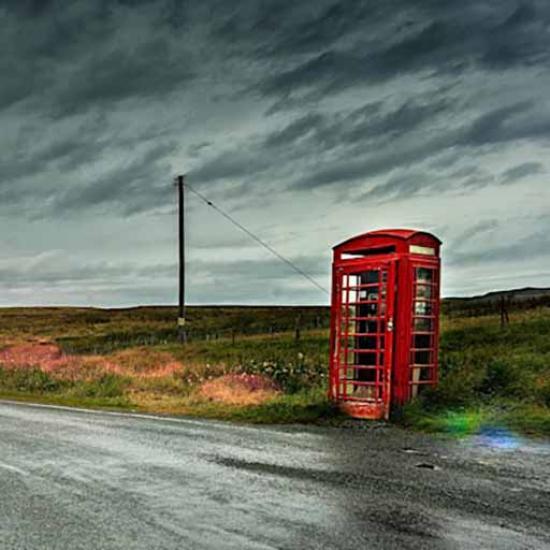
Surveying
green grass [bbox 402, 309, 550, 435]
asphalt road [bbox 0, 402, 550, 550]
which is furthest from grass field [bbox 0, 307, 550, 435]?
asphalt road [bbox 0, 402, 550, 550]

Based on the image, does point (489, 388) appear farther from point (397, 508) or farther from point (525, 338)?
point (525, 338)

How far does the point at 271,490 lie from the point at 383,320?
5366 mm

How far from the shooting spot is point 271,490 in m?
7.62

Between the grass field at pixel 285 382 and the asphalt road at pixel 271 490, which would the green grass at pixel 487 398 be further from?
the asphalt road at pixel 271 490

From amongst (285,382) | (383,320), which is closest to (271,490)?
(383,320)

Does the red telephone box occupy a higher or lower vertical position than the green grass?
higher

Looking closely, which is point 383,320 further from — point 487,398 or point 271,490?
point 271,490

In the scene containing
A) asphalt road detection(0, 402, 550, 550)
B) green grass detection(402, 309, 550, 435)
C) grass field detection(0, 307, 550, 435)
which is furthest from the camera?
grass field detection(0, 307, 550, 435)

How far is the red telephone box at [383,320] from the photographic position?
488 inches

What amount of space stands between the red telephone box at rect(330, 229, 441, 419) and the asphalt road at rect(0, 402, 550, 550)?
1.01 m

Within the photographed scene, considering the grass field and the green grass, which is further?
the grass field

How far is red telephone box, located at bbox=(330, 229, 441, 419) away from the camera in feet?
40.6

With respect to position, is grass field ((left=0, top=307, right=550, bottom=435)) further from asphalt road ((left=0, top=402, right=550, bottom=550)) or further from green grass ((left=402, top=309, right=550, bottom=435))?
asphalt road ((left=0, top=402, right=550, bottom=550))

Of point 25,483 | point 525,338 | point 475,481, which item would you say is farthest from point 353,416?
point 525,338
